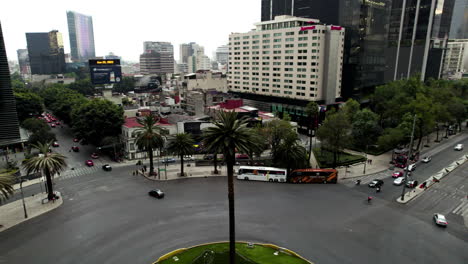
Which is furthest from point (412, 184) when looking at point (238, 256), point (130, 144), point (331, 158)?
point (130, 144)

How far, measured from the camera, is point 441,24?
151250 millimetres

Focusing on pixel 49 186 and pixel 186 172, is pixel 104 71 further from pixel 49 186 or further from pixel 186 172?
pixel 49 186

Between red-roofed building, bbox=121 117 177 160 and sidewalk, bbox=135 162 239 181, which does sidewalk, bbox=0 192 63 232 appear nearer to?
sidewalk, bbox=135 162 239 181

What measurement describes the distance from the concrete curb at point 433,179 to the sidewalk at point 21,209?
59.8 m

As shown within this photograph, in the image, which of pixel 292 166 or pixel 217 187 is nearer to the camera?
pixel 217 187

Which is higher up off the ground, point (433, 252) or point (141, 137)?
point (141, 137)

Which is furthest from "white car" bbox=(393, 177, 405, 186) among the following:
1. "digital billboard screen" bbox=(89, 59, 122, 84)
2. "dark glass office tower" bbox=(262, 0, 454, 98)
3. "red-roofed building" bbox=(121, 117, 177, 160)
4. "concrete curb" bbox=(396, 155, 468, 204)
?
"digital billboard screen" bbox=(89, 59, 122, 84)

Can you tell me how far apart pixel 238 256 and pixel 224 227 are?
7857 millimetres

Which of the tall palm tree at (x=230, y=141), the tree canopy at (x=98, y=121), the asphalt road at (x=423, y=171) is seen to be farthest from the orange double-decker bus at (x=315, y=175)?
the tree canopy at (x=98, y=121)

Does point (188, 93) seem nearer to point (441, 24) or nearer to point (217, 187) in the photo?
point (217, 187)

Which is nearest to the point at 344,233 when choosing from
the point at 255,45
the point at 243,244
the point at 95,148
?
the point at 243,244

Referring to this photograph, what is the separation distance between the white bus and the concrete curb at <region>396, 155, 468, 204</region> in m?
21.1

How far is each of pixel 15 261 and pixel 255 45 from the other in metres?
111

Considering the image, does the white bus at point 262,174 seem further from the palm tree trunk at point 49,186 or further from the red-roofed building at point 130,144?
the palm tree trunk at point 49,186
